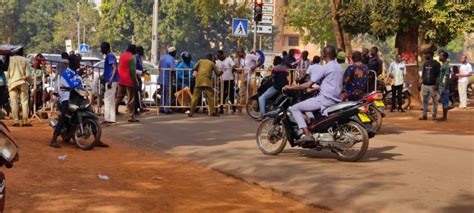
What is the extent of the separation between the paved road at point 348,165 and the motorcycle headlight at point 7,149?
3.52m

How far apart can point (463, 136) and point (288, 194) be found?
24.0 feet

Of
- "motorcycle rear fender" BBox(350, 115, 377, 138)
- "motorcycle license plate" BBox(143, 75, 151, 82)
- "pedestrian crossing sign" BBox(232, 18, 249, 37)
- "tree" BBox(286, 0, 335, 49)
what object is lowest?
"motorcycle rear fender" BBox(350, 115, 377, 138)

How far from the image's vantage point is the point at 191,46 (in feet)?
218

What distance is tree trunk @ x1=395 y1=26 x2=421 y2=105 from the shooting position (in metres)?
22.3

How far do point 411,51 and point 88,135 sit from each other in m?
14.5

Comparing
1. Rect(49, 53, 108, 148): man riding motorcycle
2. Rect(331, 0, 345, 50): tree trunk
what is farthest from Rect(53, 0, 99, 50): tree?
Rect(49, 53, 108, 148): man riding motorcycle

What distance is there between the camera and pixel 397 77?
18.7 meters

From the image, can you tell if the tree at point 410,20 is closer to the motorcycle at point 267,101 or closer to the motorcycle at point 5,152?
the motorcycle at point 267,101

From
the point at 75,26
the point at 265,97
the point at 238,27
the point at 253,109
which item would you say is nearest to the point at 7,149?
the point at 265,97

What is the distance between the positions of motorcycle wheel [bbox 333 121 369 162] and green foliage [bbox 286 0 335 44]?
18724 millimetres

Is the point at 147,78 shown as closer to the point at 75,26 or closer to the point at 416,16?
the point at 416,16

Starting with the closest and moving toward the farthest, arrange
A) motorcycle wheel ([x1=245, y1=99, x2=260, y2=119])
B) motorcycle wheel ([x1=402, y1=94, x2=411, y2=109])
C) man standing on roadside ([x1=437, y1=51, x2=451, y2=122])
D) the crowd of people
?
1. the crowd of people
2. man standing on roadside ([x1=437, y1=51, x2=451, y2=122])
3. motorcycle wheel ([x1=245, y1=99, x2=260, y2=119])
4. motorcycle wheel ([x1=402, y1=94, x2=411, y2=109])

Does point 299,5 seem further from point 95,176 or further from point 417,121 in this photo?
point 95,176

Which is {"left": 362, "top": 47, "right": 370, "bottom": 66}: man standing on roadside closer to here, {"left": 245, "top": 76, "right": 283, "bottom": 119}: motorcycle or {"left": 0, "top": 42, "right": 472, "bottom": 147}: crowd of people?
{"left": 0, "top": 42, "right": 472, "bottom": 147}: crowd of people
